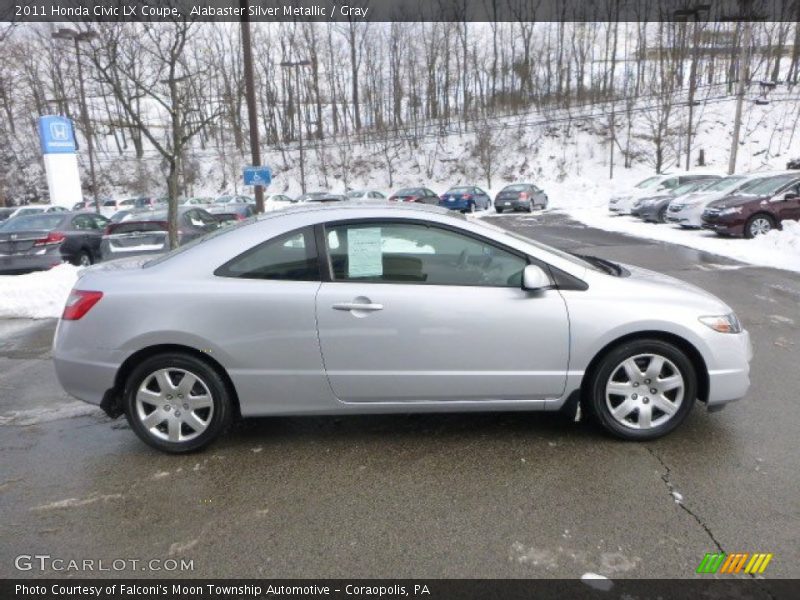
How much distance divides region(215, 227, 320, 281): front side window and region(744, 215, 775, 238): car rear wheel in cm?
1299

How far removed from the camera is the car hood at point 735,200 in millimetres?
12828

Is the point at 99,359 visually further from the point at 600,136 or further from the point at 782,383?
the point at 600,136

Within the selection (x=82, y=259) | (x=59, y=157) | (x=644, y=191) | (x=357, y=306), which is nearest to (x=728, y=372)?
(x=357, y=306)

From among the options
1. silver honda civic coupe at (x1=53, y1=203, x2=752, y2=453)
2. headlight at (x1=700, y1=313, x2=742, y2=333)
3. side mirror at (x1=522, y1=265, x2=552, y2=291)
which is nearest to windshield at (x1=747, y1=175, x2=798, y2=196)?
headlight at (x1=700, y1=313, x2=742, y2=333)

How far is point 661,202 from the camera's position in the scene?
1895cm

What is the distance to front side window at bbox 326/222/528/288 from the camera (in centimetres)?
344

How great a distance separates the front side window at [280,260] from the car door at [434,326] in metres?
0.14

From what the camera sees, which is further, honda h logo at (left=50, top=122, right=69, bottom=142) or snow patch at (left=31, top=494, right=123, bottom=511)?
honda h logo at (left=50, top=122, right=69, bottom=142)

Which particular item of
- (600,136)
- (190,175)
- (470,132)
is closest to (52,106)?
(190,175)

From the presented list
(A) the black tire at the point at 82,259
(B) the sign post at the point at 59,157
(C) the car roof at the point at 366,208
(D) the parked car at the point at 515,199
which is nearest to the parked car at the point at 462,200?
(D) the parked car at the point at 515,199

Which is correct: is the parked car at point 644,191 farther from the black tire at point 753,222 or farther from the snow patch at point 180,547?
the snow patch at point 180,547

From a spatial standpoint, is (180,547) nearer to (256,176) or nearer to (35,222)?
(256,176)

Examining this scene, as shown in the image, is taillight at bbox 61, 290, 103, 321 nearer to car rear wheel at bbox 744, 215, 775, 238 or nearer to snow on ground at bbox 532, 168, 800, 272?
snow on ground at bbox 532, 168, 800, 272
